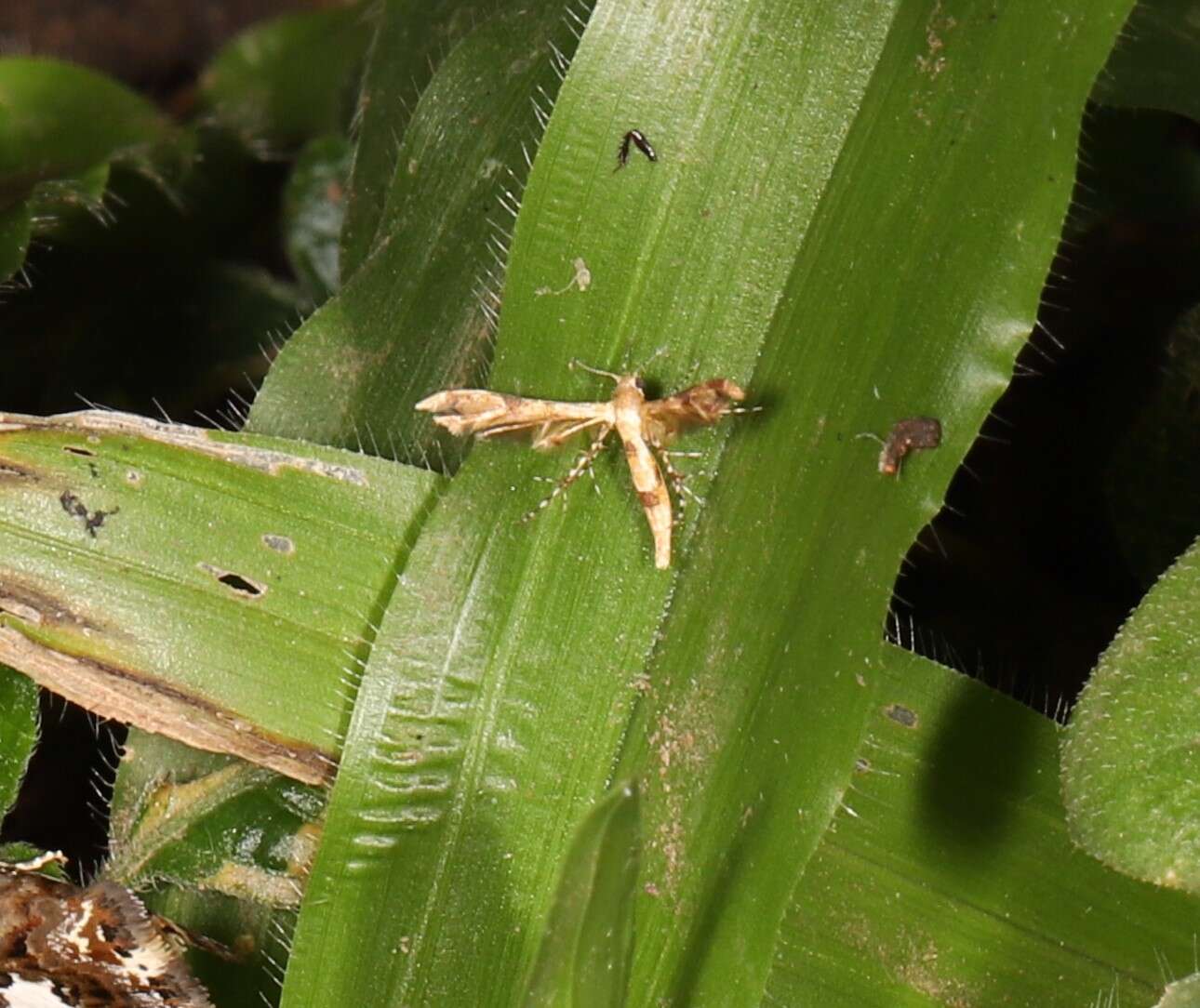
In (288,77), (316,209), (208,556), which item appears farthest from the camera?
(288,77)

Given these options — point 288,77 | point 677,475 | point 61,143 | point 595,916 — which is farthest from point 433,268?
point 288,77

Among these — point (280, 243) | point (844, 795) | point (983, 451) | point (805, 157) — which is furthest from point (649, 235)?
point (280, 243)

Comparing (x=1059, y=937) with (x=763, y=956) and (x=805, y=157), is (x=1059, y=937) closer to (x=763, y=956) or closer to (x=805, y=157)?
(x=763, y=956)

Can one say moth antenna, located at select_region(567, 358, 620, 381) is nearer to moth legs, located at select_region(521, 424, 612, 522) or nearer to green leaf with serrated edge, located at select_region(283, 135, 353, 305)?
moth legs, located at select_region(521, 424, 612, 522)

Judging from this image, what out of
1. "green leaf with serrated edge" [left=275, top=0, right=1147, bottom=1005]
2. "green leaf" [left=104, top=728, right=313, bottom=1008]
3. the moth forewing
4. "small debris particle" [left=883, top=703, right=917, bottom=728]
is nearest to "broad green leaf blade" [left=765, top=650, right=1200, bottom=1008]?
"small debris particle" [left=883, top=703, right=917, bottom=728]

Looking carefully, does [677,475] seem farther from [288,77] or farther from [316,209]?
[288,77]

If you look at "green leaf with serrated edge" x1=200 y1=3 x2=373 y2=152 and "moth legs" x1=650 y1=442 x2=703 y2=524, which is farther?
"green leaf with serrated edge" x1=200 y1=3 x2=373 y2=152

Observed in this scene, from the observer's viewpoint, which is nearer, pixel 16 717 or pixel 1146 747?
pixel 1146 747
